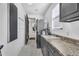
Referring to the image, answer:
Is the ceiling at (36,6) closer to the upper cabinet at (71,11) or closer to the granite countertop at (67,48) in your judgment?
the upper cabinet at (71,11)

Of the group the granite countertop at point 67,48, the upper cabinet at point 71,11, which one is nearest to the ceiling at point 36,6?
the upper cabinet at point 71,11

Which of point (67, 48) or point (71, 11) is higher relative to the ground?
point (71, 11)

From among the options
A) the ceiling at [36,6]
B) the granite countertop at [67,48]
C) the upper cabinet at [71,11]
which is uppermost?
the ceiling at [36,6]

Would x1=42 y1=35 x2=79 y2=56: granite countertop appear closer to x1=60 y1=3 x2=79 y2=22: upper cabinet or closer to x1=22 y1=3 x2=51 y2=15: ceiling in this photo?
x1=60 y1=3 x2=79 y2=22: upper cabinet

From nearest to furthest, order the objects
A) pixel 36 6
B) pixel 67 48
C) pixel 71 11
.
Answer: pixel 67 48 → pixel 71 11 → pixel 36 6

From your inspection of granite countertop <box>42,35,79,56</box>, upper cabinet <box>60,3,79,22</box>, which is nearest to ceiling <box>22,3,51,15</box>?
upper cabinet <box>60,3,79,22</box>

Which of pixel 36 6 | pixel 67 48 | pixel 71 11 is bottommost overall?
pixel 67 48

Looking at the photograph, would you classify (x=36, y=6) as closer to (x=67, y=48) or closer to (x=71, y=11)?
(x=71, y=11)

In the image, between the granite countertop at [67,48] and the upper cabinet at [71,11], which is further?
the upper cabinet at [71,11]

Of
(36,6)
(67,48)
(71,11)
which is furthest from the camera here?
(36,6)

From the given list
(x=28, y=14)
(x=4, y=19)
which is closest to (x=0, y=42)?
(x=4, y=19)

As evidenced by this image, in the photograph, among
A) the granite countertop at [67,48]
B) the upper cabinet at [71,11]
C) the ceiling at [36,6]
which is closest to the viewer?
the granite countertop at [67,48]

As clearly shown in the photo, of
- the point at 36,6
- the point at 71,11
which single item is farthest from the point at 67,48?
the point at 36,6

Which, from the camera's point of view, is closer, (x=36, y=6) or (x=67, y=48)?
(x=67, y=48)
